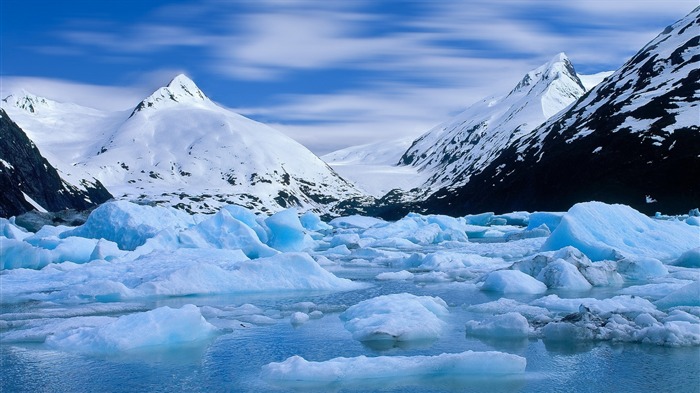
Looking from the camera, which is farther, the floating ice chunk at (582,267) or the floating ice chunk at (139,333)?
the floating ice chunk at (582,267)

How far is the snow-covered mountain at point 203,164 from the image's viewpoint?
148000 millimetres

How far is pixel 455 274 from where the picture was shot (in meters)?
23.3

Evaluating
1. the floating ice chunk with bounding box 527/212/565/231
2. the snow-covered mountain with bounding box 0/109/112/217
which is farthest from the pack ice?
the snow-covered mountain with bounding box 0/109/112/217

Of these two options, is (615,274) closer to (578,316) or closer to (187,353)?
(578,316)

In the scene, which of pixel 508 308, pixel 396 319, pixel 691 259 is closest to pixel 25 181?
pixel 691 259

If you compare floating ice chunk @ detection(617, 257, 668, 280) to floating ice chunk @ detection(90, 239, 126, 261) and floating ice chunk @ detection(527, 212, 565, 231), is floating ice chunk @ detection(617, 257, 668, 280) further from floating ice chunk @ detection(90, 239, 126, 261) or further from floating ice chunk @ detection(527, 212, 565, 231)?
floating ice chunk @ detection(527, 212, 565, 231)

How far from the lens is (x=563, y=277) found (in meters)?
18.9

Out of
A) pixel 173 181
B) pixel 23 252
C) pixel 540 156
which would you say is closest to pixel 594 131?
pixel 540 156

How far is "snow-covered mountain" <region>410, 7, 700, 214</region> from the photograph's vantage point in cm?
6806

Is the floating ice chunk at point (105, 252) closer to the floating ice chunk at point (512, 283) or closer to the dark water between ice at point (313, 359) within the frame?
the dark water between ice at point (313, 359)

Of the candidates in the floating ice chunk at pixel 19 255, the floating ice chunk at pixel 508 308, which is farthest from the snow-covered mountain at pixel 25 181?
the floating ice chunk at pixel 508 308

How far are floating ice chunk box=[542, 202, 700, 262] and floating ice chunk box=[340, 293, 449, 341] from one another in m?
12.1

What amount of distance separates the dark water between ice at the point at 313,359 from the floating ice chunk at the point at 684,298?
358cm

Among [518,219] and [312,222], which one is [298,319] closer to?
[518,219]
